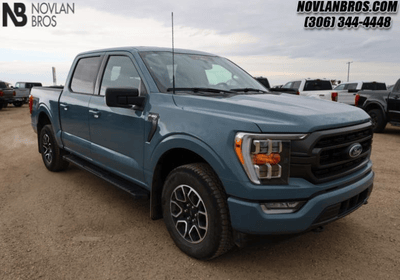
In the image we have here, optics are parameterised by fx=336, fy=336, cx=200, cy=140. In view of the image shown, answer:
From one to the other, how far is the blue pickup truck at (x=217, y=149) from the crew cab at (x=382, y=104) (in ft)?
25.0

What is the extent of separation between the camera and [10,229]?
353cm

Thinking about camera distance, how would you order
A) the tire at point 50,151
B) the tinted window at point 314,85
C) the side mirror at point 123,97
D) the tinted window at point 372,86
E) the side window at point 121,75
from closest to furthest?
the side mirror at point 123,97 → the side window at point 121,75 → the tire at point 50,151 → the tinted window at point 314,85 → the tinted window at point 372,86

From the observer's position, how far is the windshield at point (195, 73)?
3455 millimetres

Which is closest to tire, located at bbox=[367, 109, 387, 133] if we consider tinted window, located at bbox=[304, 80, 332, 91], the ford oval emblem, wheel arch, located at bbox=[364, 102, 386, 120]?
wheel arch, located at bbox=[364, 102, 386, 120]

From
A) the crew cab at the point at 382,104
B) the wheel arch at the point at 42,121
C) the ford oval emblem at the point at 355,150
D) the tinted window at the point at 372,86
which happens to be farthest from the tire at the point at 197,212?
the tinted window at the point at 372,86

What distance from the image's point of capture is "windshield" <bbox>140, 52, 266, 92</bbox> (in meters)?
3.46

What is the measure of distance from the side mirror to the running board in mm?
895

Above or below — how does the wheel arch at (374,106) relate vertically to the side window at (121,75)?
below

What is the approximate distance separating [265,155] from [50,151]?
443cm

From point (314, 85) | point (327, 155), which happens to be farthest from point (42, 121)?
point (314, 85)

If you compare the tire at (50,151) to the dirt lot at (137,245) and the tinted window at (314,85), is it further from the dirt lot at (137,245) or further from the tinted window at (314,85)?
the tinted window at (314,85)

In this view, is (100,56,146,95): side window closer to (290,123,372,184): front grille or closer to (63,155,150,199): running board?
(63,155,150,199): running board

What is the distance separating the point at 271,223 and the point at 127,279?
1.23 metres

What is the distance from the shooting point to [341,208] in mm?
2668
